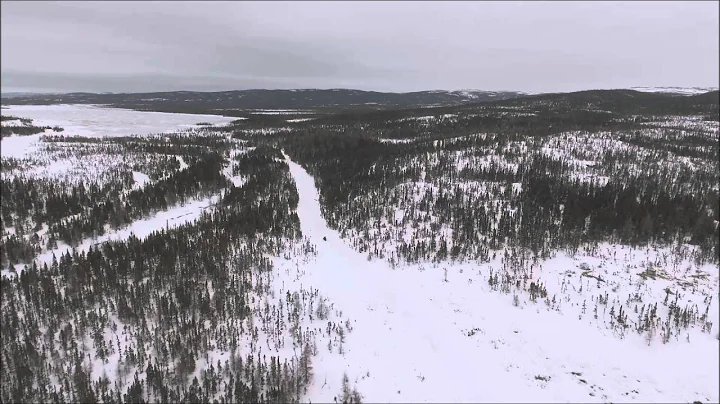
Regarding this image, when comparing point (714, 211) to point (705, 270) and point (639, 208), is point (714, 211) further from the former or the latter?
point (705, 270)

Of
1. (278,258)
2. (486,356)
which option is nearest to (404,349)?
(486,356)

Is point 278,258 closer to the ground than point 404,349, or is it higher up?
higher up

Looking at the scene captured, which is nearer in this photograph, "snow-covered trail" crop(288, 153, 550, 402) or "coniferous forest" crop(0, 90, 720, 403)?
"snow-covered trail" crop(288, 153, 550, 402)

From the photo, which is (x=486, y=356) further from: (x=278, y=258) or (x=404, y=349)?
(x=278, y=258)

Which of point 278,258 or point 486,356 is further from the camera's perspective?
point 278,258

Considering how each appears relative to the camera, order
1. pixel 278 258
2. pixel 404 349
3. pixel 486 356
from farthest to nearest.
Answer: pixel 278 258, pixel 404 349, pixel 486 356
